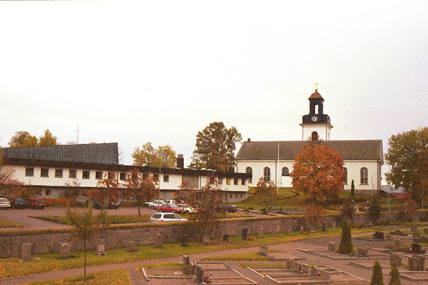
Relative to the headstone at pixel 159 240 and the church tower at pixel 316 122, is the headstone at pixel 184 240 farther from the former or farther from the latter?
the church tower at pixel 316 122

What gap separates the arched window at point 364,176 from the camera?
87.0 metres

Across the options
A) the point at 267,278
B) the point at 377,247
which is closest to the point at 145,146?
the point at 377,247

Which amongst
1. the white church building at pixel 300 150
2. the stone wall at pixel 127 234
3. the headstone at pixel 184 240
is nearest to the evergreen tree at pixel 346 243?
the stone wall at pixel 127 234

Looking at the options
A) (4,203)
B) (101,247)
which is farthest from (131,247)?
(4,203)

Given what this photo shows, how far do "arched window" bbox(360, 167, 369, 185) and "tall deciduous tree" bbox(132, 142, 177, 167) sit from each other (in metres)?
42.3

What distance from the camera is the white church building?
287ft

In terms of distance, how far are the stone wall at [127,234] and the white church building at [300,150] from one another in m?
46.3

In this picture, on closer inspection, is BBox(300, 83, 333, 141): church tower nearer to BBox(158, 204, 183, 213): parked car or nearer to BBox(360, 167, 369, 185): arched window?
BBox(360, 167, 369, 185): arched window

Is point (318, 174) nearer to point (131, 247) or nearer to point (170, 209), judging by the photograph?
point (170, 209)

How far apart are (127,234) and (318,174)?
43488mm

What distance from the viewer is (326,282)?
2117cm

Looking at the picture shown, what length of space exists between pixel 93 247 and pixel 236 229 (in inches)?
582

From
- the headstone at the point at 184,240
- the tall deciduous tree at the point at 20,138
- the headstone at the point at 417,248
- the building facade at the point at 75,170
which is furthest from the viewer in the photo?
the tall deciduous tree at the point at 20,138

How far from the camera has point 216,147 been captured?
9506cm
